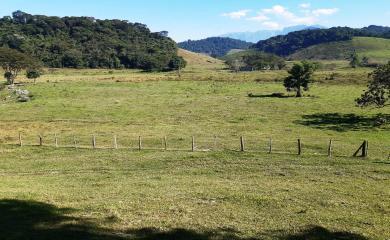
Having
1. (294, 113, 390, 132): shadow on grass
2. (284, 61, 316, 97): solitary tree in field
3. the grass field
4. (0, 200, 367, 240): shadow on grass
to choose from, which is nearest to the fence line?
the grass field

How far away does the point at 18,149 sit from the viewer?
147 ft

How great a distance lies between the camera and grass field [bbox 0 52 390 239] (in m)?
20.9

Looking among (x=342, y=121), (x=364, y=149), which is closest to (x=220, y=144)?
(x=364, y=149)

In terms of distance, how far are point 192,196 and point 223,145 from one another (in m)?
20.0

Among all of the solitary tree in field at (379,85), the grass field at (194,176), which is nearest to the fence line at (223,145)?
the grass field at (194,176)

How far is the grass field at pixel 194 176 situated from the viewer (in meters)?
20.9

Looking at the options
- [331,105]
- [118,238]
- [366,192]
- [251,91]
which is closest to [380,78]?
[331,105]

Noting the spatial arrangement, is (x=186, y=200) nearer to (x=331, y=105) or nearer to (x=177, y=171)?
(x=177, y=171)

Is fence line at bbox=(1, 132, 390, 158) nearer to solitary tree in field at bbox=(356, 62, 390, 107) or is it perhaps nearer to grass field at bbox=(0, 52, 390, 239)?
grass field at bbox=(0, 52, 390, 239)

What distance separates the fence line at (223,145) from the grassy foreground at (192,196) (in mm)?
3263

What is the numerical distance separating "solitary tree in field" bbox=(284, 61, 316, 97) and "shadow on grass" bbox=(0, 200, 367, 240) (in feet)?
248

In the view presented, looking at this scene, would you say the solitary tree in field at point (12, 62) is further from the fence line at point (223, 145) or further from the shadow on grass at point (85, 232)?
the shadow on grass at point (85, 232)

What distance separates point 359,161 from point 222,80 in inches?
3977

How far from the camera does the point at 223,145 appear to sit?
46188 millimetres
